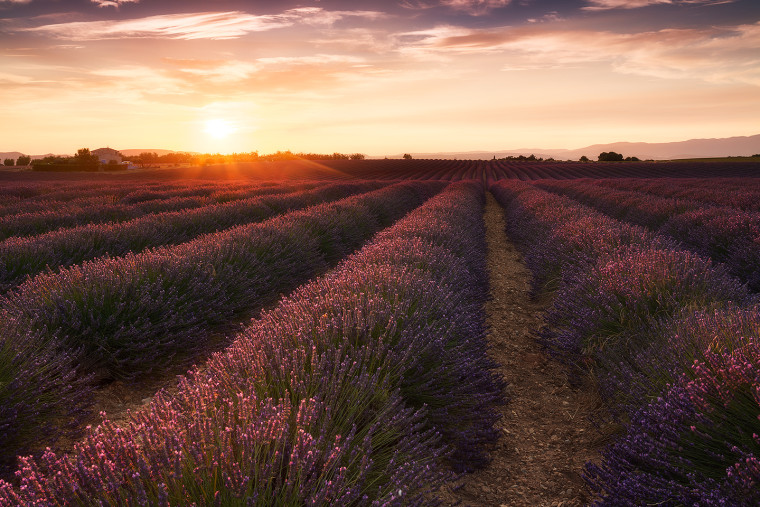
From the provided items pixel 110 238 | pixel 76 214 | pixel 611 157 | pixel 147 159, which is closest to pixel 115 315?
pixel 110 238

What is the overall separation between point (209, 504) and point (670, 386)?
219 cm

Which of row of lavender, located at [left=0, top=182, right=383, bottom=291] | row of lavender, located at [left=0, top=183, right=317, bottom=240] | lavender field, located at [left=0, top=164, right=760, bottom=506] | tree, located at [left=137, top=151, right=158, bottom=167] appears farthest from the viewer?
tree, located at [left=137, top=151, right=158, bottom=167]

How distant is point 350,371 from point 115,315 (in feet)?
8.66

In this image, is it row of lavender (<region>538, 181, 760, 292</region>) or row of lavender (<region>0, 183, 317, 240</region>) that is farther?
row of lavender (<region>0, 183, 317, 240</region>)

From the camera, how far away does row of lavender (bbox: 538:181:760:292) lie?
5941mm

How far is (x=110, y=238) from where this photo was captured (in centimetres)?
696

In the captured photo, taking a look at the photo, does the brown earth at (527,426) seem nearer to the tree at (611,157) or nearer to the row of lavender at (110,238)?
the row of lavender at (110,238)

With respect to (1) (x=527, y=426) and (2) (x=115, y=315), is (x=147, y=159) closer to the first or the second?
(2) (x=115, y=315)

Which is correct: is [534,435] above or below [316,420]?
below

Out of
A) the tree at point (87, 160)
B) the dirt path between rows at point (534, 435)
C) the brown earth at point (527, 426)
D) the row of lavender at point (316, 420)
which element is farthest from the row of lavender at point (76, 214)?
the tree at point (87, 160)

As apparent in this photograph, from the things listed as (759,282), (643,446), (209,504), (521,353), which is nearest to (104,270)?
(209,504)

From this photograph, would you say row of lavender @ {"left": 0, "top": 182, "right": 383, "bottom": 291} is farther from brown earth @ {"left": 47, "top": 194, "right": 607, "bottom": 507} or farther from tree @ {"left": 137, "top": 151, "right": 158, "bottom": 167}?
tree @ {"left": 137, "top": 151, "right": 158, "bottom": 167}

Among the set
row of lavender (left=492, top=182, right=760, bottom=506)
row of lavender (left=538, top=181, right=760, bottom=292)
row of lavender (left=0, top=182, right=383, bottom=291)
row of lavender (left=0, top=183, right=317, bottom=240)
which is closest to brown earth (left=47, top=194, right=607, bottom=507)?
row of lavender (left=492, top=182, right=760, bottom=506)

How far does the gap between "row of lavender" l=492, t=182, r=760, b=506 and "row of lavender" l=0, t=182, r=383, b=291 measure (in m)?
5.42
